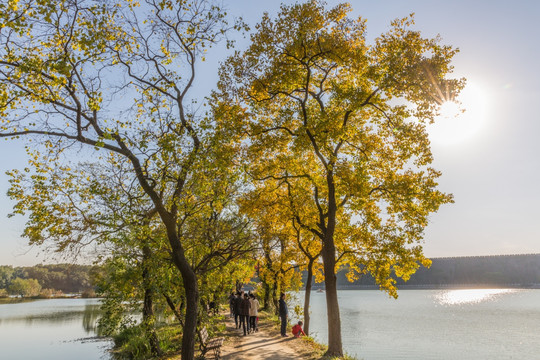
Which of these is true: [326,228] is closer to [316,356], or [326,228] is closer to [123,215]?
[316,356]

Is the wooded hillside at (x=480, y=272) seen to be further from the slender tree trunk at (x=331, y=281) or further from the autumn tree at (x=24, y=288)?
the slender tree trunk at (x=331, y=281)

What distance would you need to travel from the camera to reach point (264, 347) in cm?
1511

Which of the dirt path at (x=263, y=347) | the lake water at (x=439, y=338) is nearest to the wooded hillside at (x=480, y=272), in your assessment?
the lake water at (x=439, y=338)

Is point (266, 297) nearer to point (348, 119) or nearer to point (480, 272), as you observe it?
point (348, 119)

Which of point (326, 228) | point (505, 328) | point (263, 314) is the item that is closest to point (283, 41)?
point (326, 228)

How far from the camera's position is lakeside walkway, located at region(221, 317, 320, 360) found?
13203mm

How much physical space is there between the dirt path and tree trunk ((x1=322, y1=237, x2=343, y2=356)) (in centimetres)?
89

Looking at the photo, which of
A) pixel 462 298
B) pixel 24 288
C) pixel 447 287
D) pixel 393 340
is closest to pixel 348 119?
pixel 393 340

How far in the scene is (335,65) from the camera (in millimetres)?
14992

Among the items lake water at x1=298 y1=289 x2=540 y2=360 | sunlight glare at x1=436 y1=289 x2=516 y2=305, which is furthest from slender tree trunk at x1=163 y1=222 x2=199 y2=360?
sunlight glare at x1=436 y1=289 x2=516 y2=305

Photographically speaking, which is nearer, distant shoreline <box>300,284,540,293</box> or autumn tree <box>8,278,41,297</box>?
autumn tree <box>8,278,41,297</box>

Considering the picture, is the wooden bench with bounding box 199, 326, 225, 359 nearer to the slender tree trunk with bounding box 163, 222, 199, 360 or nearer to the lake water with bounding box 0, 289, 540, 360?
the slender tree trunk with bounding box 163, 222, 199, 360

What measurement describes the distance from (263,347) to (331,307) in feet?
10.8

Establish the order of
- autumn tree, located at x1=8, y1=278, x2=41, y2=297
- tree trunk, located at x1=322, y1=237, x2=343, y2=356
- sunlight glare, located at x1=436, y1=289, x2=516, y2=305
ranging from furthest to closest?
1. autumn tree, located at x1=8, y1=278, x2=41, y2=297
2. sunlight glare, located at x1=436, y1=289, x2=516, y2=305
3. tree trunk, located at x1=322, y1=237, x2=343, y2=356
